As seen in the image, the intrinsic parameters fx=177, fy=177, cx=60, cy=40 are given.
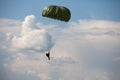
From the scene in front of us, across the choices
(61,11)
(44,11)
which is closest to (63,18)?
(61,11)

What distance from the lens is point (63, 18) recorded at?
2777 cm

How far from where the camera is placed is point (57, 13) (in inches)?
1097

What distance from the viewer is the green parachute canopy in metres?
27.7

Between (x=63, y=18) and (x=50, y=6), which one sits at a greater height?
(x=50, y=6)

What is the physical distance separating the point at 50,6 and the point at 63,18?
115 inches

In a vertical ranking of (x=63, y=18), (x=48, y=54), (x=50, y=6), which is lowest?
(x=48, y=54)

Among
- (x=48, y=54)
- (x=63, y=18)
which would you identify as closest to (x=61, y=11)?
(x=63, y=18)

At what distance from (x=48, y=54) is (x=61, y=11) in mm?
7109

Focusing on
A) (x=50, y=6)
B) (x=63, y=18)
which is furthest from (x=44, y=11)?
(x=63, y=18)

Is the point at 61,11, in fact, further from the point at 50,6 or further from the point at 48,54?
the point at 48,54

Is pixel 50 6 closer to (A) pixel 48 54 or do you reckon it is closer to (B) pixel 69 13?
(B) pixel 69 13

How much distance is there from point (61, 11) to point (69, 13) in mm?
1317

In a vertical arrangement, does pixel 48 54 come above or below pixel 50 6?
below

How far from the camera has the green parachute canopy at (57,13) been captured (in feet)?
90.9
